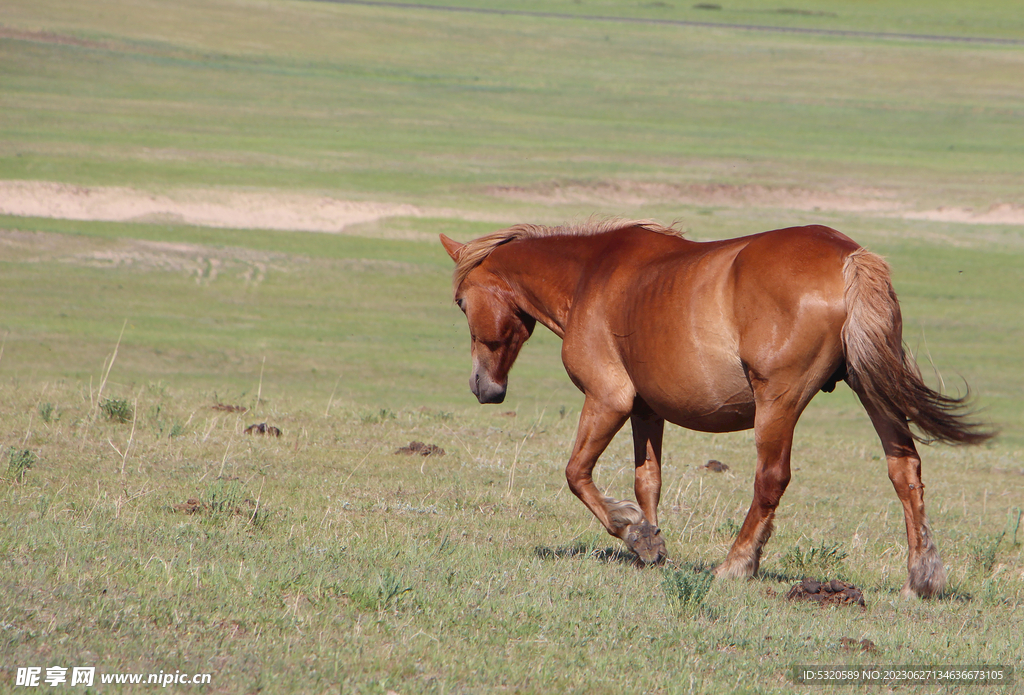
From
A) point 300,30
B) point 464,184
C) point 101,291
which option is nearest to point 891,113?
point 464,184

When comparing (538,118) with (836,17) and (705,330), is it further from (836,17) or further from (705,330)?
(836,17)

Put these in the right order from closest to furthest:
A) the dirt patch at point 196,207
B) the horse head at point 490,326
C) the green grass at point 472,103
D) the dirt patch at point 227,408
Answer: the horse head at point 490,326 → the dirt patch at point 227,408 → the dirt patch at point 196,207 → the green grass at point 472,103

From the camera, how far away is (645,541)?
6051mm

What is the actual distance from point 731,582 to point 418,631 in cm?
212

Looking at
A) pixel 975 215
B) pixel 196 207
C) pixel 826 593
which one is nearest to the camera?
pixel 826 593

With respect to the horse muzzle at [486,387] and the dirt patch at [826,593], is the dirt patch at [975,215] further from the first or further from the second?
the dirt patch at [826,593]

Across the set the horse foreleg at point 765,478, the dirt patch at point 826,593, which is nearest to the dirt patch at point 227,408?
the horse foreleg at point 765,478

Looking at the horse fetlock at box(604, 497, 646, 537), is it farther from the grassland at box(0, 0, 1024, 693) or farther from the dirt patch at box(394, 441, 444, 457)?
the dirt patch at box(394, 441, 444, 457)

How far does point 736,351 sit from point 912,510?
1.38 metres

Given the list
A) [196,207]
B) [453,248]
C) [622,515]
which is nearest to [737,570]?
[622,515]

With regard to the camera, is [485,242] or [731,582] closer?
[731,582]

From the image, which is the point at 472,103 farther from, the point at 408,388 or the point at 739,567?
the point at 739,567

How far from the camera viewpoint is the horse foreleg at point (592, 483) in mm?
6109

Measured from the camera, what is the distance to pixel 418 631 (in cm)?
438
